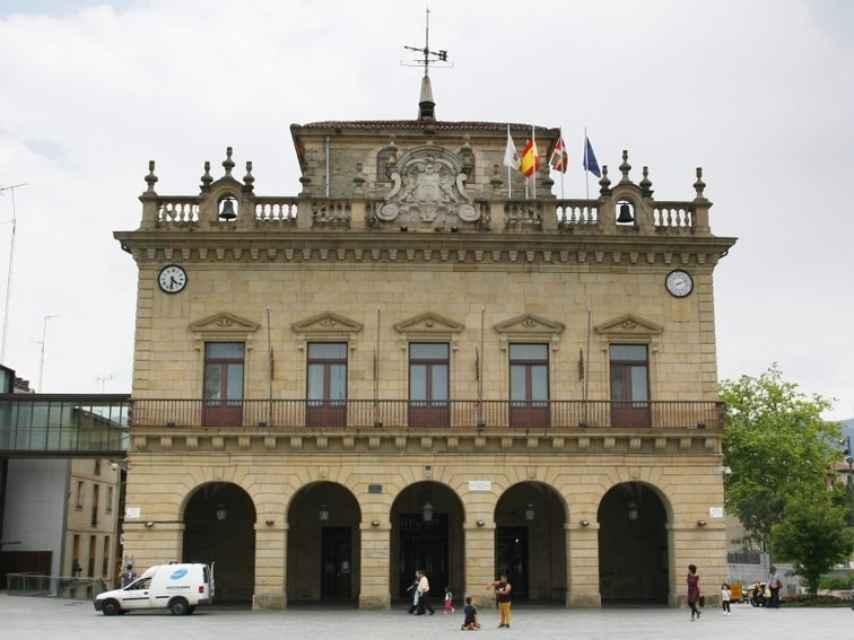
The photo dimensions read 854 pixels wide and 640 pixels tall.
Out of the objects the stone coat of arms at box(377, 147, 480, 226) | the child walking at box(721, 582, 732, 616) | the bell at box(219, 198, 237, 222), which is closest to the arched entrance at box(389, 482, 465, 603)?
the child walking at box(721, 582, 732, 616)

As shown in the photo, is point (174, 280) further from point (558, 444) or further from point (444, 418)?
point (558, 444)

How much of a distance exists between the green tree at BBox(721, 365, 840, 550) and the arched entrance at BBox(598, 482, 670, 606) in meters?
21.0

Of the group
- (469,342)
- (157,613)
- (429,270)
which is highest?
(429,270)

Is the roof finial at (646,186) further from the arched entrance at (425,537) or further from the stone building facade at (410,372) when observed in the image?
the arched entrance at (425,537)

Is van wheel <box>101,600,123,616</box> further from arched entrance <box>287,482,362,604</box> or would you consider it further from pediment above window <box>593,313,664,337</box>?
pediment above window <box>593,313,664,337</box>

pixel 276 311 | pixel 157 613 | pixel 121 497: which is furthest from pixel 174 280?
pixel 121 497

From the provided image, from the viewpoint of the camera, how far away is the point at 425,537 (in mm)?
35938

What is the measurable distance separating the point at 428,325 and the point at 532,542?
327 inches

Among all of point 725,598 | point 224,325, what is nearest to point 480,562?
point 725,598

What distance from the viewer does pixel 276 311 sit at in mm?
33562

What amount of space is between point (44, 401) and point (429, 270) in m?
16.7

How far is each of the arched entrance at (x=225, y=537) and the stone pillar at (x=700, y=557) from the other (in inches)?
519

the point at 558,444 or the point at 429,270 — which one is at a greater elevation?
the point at 429,270

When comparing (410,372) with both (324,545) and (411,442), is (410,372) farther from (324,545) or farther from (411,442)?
(324,545)
